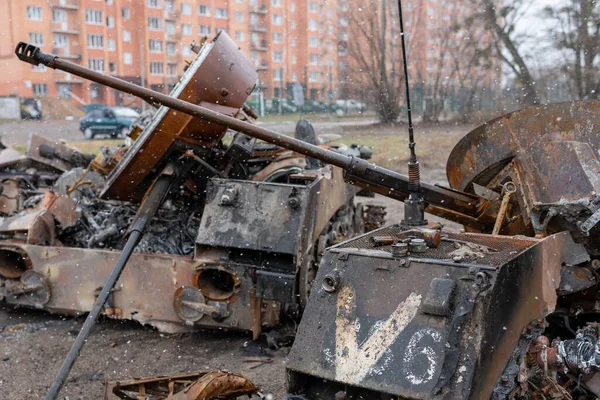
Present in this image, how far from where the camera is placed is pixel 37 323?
6.82m

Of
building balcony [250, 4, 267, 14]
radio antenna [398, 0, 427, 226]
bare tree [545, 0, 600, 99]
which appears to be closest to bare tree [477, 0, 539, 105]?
bare tree [545, 0, 600, 99]

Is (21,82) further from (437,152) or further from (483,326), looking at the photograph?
(483,326)

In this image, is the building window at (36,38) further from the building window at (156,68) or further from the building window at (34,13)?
the building window at (156,68)

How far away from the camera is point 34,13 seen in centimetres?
1753

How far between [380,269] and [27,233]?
406 cm

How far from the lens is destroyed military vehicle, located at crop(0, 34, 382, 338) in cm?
595

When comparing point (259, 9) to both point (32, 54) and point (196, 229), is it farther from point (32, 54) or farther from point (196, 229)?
point (32, 54)

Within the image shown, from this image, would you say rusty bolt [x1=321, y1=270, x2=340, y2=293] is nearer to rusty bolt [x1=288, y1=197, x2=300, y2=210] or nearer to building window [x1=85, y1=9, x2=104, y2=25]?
rusty bolt [x1=288, y1=197, x2=300, y2=210]

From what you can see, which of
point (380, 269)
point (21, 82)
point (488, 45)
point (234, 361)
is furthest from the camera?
point (21, 82)

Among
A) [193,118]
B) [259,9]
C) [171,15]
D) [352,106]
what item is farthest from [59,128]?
[193,118]

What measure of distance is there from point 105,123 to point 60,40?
3.82m

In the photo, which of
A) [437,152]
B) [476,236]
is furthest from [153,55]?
[476,236]

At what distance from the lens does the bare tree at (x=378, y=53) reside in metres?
20.9

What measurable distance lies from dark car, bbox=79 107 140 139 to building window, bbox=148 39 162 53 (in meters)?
2.44
